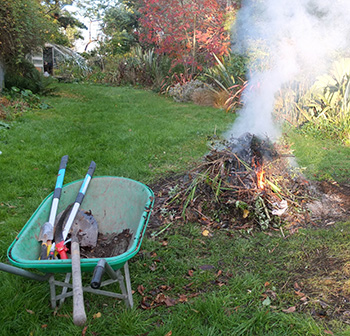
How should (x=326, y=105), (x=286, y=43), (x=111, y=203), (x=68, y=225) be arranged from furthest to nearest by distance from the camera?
(x=326, y=105) → (x=286, y=43) → (x=111, y=203) → (x=68, y=225)

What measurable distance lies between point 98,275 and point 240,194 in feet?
6.22

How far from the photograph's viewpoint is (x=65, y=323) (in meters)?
1.93

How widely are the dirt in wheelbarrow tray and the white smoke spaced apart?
7.42 ft

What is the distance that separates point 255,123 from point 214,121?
3.00 m

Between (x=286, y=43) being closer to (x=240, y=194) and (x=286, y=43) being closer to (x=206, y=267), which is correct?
(x=240, y=194)

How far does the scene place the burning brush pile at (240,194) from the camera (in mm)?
2986

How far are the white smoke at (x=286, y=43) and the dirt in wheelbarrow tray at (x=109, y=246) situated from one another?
2262 millimetres

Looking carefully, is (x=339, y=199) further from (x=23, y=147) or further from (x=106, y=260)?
(x=23, y=147)

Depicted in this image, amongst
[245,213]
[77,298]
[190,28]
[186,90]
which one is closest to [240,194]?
[245,213]

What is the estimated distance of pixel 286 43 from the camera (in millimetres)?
5914

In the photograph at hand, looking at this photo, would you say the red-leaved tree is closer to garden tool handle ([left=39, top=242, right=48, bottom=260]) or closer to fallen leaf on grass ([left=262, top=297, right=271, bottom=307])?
fallen leaf on grass ([left=262, top=297, right=271, bottom=307])

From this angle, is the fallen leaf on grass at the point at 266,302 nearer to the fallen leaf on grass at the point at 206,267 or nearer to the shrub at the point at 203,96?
the fallen leaf on grass at the point at 206,267

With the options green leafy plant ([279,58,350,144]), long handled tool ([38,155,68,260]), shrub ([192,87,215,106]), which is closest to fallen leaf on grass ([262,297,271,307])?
long handled tool ([38,155,68,260])

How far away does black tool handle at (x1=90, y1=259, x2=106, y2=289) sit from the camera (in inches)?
54.3
